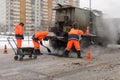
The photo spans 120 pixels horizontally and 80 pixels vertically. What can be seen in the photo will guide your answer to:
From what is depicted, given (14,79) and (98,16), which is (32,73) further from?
(98,16)

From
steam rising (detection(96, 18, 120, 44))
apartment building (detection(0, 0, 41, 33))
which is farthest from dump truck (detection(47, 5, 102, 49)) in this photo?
apartment building (detection(0, 0, 41, 33))

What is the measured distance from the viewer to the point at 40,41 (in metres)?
12.0

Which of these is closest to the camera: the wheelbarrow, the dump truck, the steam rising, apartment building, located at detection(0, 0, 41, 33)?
the wheelbarrow

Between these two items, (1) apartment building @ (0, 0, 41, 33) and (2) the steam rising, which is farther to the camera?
(1) apartment building @ (0, 0, 41, 33)

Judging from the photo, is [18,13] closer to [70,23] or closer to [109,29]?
[109,29]

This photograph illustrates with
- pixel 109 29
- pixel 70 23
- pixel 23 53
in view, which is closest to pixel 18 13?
pixel 109 29

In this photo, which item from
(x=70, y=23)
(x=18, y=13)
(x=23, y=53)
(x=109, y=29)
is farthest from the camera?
(x=18, y=13)

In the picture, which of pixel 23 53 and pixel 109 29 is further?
pixel 109 29

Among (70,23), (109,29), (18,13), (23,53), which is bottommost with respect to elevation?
(23,53)

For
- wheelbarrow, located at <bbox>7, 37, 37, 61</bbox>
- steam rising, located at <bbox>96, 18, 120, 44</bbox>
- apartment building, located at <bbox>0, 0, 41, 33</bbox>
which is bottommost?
wheelbarrow, located at <bbox>7, 37, 37, 61</bbox>

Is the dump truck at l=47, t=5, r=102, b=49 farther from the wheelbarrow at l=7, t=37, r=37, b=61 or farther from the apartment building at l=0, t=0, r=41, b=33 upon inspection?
the apartment building at l=0, t=0, r=41, b=33

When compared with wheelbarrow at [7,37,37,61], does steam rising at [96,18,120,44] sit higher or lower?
higher

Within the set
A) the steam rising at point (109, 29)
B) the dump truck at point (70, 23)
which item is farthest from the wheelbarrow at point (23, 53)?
the steam rising at point (109, 29)

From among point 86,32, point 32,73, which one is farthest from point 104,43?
point 32,73
